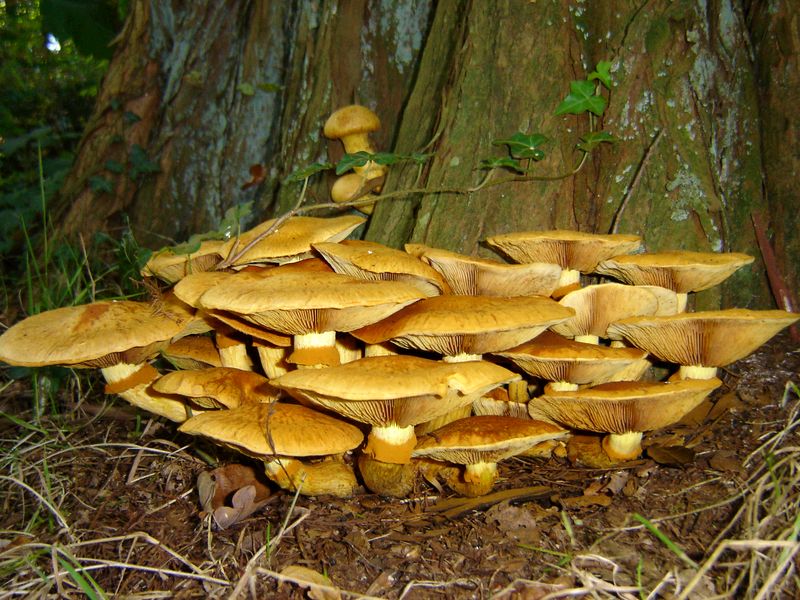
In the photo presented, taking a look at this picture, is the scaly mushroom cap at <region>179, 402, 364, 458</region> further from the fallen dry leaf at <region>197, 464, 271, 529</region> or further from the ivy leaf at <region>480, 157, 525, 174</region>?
the ivy leaf at <region>480, 157, 525, 174</region>

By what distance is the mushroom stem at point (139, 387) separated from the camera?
Answer: 284 cm

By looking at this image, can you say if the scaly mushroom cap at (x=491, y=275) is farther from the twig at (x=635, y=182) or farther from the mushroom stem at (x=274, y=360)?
the mushroom stem at (x=274, y=360)

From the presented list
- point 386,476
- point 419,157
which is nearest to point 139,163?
point 419,157

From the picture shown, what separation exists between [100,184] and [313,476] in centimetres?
411

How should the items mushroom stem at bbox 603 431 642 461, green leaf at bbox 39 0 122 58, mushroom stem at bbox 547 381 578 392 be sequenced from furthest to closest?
green leaf at bbox 39 0 122 58 → mushroom stem at bbox 547 381 578 392 → mushroom stem at bbox 603 431 642 461

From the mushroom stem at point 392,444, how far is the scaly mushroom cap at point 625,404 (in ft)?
2.05

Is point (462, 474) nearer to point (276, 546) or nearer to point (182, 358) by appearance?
point (276, 546)

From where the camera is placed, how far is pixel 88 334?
2.43m

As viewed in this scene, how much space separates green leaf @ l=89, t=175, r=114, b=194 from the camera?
5.32m

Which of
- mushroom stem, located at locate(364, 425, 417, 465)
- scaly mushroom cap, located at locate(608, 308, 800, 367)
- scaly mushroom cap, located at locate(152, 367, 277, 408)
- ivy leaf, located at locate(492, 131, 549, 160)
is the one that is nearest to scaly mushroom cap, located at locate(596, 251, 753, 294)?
scaly mushroom cap, located at locate(608, 308, 800, 367)

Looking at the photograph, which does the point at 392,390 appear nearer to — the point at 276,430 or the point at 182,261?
the point at 276,430

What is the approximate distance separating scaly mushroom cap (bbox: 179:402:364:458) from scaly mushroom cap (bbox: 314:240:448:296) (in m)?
0.69

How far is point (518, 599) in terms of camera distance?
6.53 feet

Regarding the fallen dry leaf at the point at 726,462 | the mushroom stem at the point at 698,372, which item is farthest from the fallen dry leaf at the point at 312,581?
the mushroom stem at the point at 698,372
